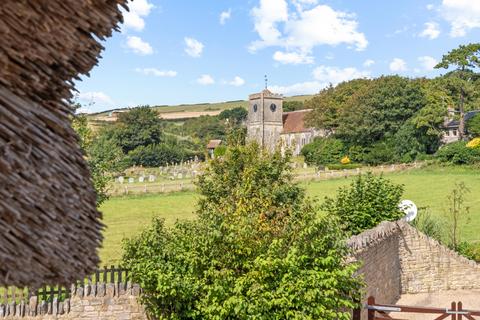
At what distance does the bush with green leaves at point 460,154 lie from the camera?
45.4m

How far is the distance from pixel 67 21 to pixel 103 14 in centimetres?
32

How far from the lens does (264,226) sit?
1096 centimetres

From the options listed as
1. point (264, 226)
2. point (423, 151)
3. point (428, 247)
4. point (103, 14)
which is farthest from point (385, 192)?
point (423, 151)

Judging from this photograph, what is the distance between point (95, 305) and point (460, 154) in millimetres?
42681

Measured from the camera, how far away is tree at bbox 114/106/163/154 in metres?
71.4

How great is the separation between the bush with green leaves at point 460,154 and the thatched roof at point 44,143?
47.1m

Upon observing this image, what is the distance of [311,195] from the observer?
32375 mm

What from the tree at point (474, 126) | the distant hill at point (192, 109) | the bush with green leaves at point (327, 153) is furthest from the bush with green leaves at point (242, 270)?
the distant hill at point (192, 109)

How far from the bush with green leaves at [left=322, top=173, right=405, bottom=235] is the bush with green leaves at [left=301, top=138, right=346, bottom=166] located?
40.4 metres

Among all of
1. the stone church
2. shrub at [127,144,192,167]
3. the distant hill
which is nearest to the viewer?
shrub at [127,144,192,167]

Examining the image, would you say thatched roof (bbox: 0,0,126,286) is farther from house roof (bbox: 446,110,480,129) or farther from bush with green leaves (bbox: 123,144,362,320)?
house roof (bbox: 446,110,480,129)

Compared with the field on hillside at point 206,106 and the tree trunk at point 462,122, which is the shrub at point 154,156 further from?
the field on hillside at point 206,106

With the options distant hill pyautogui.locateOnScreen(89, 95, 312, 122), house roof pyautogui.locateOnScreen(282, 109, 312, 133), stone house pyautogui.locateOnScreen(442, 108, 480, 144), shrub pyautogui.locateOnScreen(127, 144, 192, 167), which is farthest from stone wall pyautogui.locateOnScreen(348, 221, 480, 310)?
distant hill pyautogui.locateOnScreen(89, 95, 312, 122)

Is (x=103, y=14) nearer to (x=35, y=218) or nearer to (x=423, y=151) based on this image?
(x=35, y=218)
